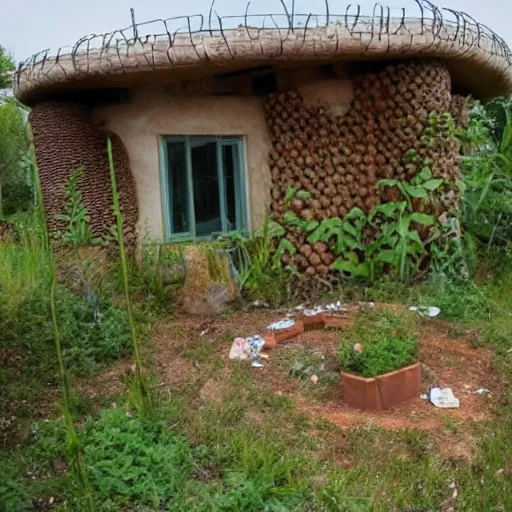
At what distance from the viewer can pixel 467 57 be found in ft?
19.1

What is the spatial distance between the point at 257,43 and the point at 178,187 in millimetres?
1875

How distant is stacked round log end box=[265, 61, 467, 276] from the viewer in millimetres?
5969

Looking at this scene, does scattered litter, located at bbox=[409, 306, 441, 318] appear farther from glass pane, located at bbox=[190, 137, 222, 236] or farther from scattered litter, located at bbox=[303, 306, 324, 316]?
glass pane, located at bbox=[190, 137, 222, 236]

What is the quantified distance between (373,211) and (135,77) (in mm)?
2602

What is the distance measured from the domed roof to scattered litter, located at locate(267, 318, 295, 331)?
225 cm

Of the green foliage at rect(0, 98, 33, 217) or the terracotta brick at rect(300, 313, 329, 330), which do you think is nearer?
the terracotta brick at rect(300, 313, 329, 330)

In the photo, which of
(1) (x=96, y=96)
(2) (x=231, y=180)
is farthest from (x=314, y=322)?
(1) (x=96, y=96)

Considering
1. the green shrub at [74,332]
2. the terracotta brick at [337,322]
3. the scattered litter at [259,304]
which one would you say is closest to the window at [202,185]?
the scattered litter at [259,304]

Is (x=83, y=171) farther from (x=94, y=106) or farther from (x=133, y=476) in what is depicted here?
(x=133, y=476)

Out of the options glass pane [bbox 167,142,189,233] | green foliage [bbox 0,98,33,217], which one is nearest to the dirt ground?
glass pane [bbox 167,142,189,233]

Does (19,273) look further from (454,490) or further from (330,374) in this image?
(454,490)

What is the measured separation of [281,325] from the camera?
492 cm

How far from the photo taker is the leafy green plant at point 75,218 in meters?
6.20

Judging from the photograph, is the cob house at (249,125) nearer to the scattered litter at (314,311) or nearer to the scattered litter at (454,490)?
the scattered litter at (314,311)
